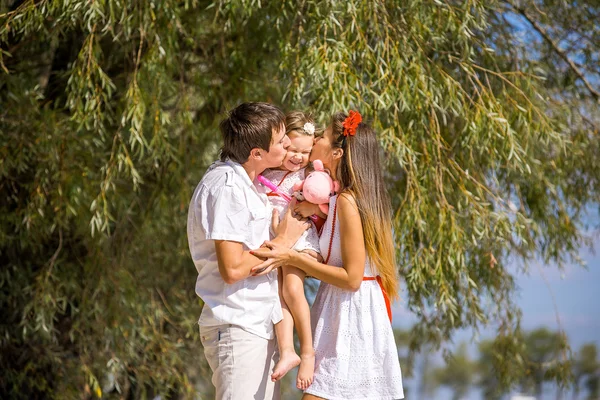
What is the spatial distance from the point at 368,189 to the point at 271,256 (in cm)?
41

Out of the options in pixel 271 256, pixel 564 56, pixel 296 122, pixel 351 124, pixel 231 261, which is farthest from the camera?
pixel 564 56

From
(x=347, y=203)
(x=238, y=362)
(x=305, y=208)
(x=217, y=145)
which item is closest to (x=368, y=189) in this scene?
(x=347, y=203)

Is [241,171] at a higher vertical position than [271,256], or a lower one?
higher

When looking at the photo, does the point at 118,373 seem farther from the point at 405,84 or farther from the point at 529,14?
the point at 529,14

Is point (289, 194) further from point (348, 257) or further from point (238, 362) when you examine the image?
point (238, 362)

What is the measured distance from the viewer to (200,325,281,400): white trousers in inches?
90.9

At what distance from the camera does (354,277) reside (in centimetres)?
250

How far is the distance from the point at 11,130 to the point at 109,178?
29.6 inches

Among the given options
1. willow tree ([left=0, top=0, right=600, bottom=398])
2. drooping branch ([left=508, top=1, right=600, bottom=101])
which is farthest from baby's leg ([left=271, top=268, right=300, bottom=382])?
drooping branch ([left=508, top=1, right=600, bottom=101])

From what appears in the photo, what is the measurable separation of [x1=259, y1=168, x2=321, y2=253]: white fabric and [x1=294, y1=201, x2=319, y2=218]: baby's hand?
0.05m

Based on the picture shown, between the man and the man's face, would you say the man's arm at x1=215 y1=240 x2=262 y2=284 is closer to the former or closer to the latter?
the man

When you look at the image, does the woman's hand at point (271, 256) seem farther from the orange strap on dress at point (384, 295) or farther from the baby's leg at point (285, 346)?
the orange strap on dress at point (384, 295)

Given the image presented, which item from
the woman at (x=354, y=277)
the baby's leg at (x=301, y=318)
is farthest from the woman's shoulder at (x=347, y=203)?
the baby's leg at (x=301, y=318)

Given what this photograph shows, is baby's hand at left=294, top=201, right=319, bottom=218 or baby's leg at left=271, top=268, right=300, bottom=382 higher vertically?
baby's hand at left=294, top=201, right=319, bottom=218
